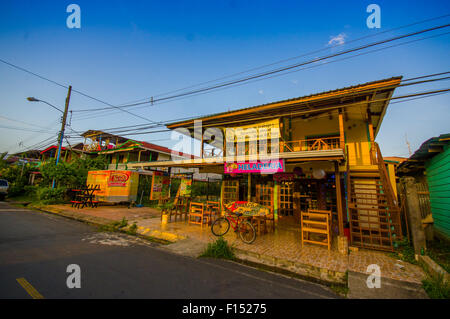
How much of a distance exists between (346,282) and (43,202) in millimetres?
18744

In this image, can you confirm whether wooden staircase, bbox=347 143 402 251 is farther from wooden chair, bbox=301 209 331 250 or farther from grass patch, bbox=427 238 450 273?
wooden chair, bbox=301 209 331 250

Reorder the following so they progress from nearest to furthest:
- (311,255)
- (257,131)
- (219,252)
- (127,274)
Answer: (127,274) < (311,255) < (219,252) < (257,131)

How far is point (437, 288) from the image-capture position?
3.41 m

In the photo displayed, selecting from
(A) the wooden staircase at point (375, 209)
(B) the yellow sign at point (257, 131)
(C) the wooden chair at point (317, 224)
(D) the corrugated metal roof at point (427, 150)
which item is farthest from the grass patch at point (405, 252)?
(B) the yellow sign at point (257, 131)

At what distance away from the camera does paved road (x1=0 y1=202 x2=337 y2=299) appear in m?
3.22

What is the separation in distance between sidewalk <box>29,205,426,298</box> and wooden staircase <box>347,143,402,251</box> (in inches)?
24.8

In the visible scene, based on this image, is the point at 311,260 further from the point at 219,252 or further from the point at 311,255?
the point at 219,252

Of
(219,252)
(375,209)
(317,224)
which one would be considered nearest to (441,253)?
(375,209)

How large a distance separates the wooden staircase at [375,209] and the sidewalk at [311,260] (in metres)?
0.63

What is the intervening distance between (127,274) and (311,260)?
177 inches

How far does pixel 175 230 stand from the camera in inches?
302

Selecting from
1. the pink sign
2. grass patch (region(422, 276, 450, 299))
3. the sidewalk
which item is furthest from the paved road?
the pink sign
